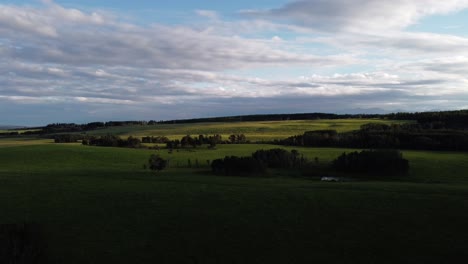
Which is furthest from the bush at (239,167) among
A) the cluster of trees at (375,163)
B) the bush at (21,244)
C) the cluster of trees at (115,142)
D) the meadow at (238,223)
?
the cluster of trees at (115,142)

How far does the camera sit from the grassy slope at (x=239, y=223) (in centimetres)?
1717

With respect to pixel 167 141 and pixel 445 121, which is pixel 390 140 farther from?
pixel 167 141

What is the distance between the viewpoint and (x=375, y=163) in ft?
185

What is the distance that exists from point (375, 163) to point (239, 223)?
3980 cm

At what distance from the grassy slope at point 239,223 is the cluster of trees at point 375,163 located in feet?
79.6

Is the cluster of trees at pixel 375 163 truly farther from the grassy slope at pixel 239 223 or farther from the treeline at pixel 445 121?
the treeline at pixel 445 121

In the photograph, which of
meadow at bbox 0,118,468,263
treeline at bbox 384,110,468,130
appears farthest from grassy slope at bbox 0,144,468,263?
treeline at bbox 384,110,468,130

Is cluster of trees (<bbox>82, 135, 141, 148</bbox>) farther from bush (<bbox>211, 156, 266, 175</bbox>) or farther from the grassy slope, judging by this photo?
the grassy slope

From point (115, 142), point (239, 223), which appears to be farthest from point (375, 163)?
point (115, 142)

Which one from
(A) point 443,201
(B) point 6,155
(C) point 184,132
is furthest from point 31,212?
(C) point 184,132

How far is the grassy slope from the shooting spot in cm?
1717

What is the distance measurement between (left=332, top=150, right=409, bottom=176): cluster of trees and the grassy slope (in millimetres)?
24267

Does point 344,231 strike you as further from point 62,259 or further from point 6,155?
point 6,155

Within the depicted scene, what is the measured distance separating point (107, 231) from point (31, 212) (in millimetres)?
5966
